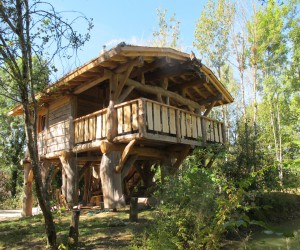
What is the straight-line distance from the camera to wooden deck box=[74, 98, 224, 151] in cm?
852

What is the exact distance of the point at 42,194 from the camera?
526cm

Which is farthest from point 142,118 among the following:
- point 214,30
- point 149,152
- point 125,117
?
point 214,30

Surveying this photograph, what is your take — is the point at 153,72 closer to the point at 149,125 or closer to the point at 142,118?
the point at 149,125

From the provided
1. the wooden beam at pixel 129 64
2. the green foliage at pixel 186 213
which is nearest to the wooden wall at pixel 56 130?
the wooden beam at pixel 129 64

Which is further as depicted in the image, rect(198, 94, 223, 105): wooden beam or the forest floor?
rect(198, 94, 223, 105): wooden beam

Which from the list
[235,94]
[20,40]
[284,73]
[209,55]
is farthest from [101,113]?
[235,94]

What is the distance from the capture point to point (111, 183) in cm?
881

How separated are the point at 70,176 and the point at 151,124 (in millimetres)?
3687

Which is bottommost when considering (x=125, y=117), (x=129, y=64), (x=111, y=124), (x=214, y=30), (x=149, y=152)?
(x=149, y=152)

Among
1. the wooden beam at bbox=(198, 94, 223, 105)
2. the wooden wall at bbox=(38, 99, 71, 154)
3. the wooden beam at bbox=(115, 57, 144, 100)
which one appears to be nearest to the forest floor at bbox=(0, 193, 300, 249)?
the wooden wall at bbox=(38, 99, 71, 154)

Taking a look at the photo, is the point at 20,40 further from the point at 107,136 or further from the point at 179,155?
the point at 179,155

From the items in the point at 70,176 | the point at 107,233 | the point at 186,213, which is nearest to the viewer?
the point at 186,213

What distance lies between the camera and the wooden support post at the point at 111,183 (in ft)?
28.4

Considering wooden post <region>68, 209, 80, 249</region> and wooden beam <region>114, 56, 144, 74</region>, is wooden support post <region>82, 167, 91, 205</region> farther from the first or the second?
wooden post <region>68, 209, 80, 249</region>
